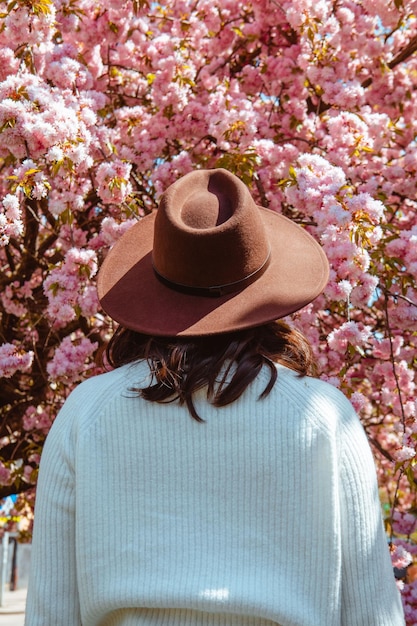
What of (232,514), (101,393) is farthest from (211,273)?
(232,514)

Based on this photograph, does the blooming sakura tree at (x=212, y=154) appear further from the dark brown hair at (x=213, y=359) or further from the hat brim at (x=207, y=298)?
the dark brown hair at (x=213, y=359)

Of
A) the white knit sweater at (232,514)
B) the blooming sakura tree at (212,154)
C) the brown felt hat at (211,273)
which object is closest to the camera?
the white knit sweater at (232,514)

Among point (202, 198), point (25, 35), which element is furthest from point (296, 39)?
point (202, 198)

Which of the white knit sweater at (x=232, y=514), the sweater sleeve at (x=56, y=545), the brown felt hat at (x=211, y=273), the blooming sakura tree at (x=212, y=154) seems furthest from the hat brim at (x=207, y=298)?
the blooming sakura tree at (x=212, y=154)

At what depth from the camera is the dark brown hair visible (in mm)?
1136

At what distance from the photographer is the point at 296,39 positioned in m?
3.84

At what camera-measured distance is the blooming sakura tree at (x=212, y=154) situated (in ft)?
8.29

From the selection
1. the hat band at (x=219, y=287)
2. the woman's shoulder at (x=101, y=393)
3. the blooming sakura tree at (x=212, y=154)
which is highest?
the hat band at (x=219, y=287)

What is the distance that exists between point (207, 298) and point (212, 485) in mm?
Answer: 303

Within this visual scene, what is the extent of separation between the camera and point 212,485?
44.6 inches

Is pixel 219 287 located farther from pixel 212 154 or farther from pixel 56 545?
pixel 212 154

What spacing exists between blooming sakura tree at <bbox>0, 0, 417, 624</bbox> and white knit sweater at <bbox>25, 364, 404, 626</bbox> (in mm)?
1245

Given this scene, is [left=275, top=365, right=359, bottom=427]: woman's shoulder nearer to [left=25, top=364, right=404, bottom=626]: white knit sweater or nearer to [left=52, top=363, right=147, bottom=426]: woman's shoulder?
[left=25, top=364, right=404, bottom=626]: white knit sweater

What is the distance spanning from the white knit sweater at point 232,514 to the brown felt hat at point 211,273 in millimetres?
117
